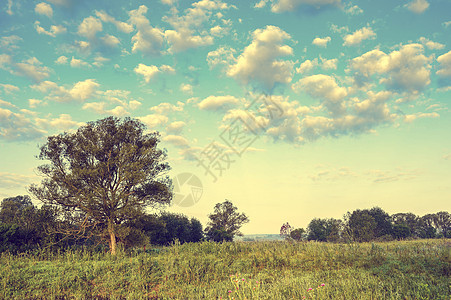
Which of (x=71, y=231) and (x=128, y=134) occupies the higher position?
(x=128, y=134)

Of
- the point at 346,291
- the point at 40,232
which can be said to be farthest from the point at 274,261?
the point at 40,232

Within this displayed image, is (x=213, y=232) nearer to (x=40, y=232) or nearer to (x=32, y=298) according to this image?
(x=40, y=232)

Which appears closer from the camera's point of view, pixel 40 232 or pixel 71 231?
pixel 71 231

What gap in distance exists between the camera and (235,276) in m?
12.5

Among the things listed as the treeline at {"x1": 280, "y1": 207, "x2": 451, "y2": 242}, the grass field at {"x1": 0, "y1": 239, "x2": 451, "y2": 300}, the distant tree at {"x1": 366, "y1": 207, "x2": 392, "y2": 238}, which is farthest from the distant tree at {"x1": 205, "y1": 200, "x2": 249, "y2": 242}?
the grass field at {"x1": 0, "y1": 239, "x2": 451, "y2": 300}

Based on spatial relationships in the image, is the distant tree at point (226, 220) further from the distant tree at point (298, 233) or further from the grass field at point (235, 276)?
the grass field at point (235, 276)

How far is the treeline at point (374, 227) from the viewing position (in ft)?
246

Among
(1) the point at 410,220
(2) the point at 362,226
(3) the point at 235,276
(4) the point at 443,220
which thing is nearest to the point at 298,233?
(2) the point at 362,226

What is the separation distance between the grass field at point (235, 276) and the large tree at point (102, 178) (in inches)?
380

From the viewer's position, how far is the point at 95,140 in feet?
95.7

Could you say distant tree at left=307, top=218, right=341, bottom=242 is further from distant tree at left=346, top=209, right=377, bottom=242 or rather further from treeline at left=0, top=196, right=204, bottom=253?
treeline at left=0, top=196, right=204, bottom=253

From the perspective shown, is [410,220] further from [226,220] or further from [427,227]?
[226,220]

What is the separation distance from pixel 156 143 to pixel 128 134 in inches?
134

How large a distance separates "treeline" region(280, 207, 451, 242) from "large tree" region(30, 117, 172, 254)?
180 ft
